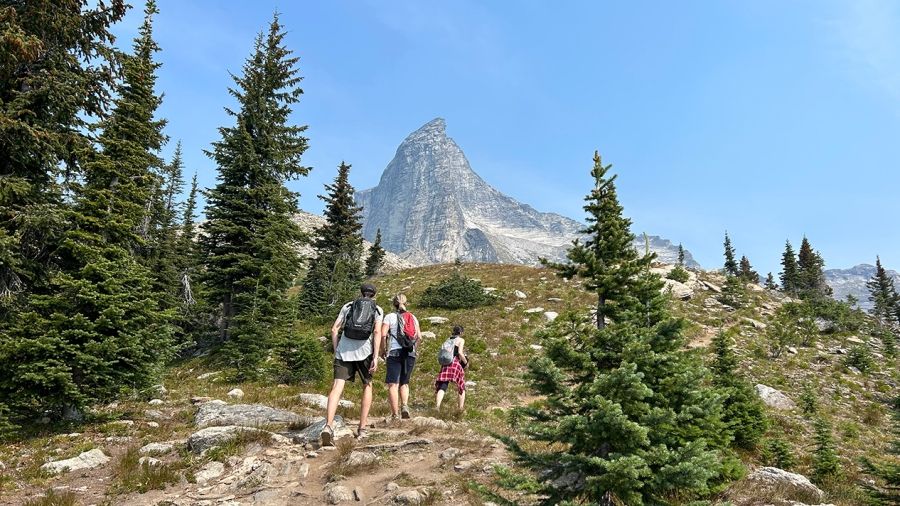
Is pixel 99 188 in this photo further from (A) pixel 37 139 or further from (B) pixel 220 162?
(B) pixel 220 162

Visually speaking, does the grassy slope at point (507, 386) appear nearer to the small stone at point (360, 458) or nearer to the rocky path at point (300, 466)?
the rocky path at point (300, 466)

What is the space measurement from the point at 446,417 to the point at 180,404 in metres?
7.50

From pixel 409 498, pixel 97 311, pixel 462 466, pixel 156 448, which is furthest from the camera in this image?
pixel 97 311

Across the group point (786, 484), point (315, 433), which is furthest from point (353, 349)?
point (786, 484)

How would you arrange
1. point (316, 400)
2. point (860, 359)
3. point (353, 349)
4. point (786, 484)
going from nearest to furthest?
1. point (786, 484)
2. point (353, 349)
3. point (316, 400)
4. point (860, 359)

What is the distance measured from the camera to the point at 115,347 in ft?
32.9

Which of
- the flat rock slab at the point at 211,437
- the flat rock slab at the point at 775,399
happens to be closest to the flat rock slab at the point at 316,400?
the flat rock slab at the point at 211,437

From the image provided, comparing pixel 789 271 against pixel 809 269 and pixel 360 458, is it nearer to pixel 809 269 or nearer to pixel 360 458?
pixel 809 269

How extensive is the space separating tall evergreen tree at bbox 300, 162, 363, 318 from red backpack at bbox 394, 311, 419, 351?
16.8 m

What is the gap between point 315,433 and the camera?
8859 mm

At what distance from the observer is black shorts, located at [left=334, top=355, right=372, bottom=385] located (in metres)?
8.60

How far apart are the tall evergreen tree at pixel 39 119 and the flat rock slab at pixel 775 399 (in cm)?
2336

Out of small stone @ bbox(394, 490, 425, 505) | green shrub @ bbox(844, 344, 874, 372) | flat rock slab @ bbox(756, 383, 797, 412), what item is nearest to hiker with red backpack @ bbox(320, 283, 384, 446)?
small stone @ bbox(394, 490, 425, 505)

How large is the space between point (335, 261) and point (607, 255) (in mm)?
28239
